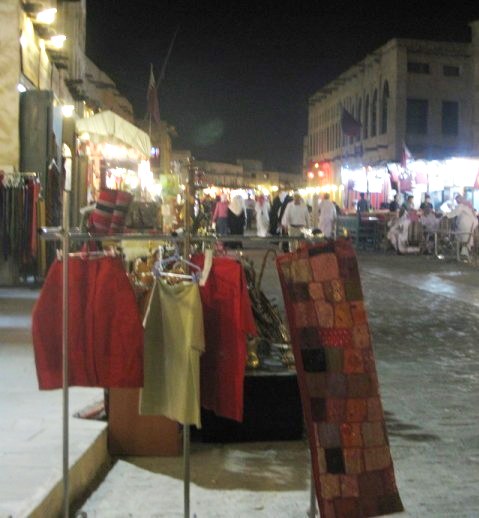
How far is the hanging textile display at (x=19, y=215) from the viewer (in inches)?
501

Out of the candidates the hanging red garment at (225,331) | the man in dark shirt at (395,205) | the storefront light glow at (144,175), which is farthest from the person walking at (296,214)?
the hanging red garment at (225,331)

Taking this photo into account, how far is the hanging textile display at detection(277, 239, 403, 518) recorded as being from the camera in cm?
396

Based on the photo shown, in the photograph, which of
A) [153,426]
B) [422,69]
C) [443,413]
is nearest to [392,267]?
[443,413]

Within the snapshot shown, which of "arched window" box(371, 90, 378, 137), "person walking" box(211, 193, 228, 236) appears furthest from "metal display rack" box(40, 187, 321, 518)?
"arched window" box(371, 90, 378, 137)

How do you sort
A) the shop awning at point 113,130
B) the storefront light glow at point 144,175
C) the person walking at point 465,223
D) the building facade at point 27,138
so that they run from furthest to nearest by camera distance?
the person walking at point 465,223, the storefront light glow at point 144,175, the shop awning at point 113,130, the building facade at point 27,138

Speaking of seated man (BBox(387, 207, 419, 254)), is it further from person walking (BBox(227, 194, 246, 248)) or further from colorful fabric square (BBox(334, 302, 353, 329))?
colorful fabric square (BBox(334, 302, 353, 329))

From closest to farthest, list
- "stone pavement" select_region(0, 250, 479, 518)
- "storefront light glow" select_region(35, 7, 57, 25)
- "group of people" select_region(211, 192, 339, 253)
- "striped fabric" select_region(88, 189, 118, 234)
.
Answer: "stone pavement" select_region(0, 250, 479, 518) → "striped fabric" select_region(88, 189, 118, 234) → "storefront light glow" select_region(35, 7, 57, 25) → "group of people" select_region(211, 192, 339, 253)

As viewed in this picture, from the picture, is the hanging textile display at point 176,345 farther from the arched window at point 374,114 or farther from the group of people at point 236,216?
the arched window at point 374,114

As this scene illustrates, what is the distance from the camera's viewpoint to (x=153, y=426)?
583cm

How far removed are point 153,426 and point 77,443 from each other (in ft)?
2.01

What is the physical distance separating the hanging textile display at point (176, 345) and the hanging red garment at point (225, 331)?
0.86 feet

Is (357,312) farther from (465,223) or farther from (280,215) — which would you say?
(465,223)

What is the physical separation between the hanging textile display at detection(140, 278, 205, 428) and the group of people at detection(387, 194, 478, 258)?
19969 millimetres

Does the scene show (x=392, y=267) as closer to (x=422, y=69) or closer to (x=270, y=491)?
(x=270, y=491)
